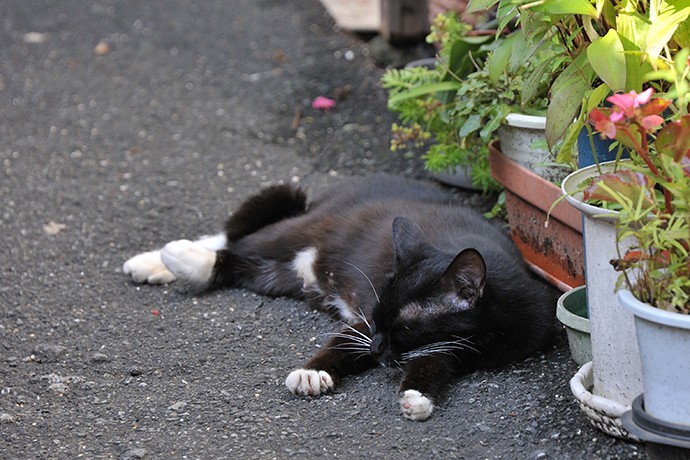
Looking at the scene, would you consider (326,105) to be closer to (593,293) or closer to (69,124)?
(69,124)

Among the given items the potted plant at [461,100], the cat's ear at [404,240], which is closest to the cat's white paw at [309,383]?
the cat's ear at [404,240]

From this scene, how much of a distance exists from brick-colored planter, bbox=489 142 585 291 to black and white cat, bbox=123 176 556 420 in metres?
0.19

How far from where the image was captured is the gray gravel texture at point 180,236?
281 cm

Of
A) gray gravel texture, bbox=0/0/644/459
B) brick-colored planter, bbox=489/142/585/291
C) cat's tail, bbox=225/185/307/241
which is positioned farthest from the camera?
cat's tail, bbox=225/185/307/241

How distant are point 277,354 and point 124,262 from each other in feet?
3.89

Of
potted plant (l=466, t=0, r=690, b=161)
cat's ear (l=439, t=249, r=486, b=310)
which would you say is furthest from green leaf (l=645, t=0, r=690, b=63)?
cat's ear (l=439, t=249, r=486, b=310)

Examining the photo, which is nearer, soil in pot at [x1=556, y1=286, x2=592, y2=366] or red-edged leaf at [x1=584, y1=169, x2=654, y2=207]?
red-edged leaf at [x1=584, y1=169, x2=654, y2=207]

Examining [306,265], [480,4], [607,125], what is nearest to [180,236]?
[306,265]

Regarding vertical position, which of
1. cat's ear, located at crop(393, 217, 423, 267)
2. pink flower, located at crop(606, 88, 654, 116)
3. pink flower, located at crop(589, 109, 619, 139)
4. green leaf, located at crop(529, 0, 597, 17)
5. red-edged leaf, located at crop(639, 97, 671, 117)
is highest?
green leaf, located at crop(529, 0, 597, 17)

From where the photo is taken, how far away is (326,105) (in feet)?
19.7

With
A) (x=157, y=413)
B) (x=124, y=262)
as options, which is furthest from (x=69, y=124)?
(x=157, y=413)

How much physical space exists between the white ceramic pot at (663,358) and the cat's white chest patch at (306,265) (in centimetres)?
173

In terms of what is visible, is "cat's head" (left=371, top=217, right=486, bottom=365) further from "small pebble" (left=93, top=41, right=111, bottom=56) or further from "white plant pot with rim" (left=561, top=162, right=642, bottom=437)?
"small pebble" (left=93, top=41, right=111, bottom=56)

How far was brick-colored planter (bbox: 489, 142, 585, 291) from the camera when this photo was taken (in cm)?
341
